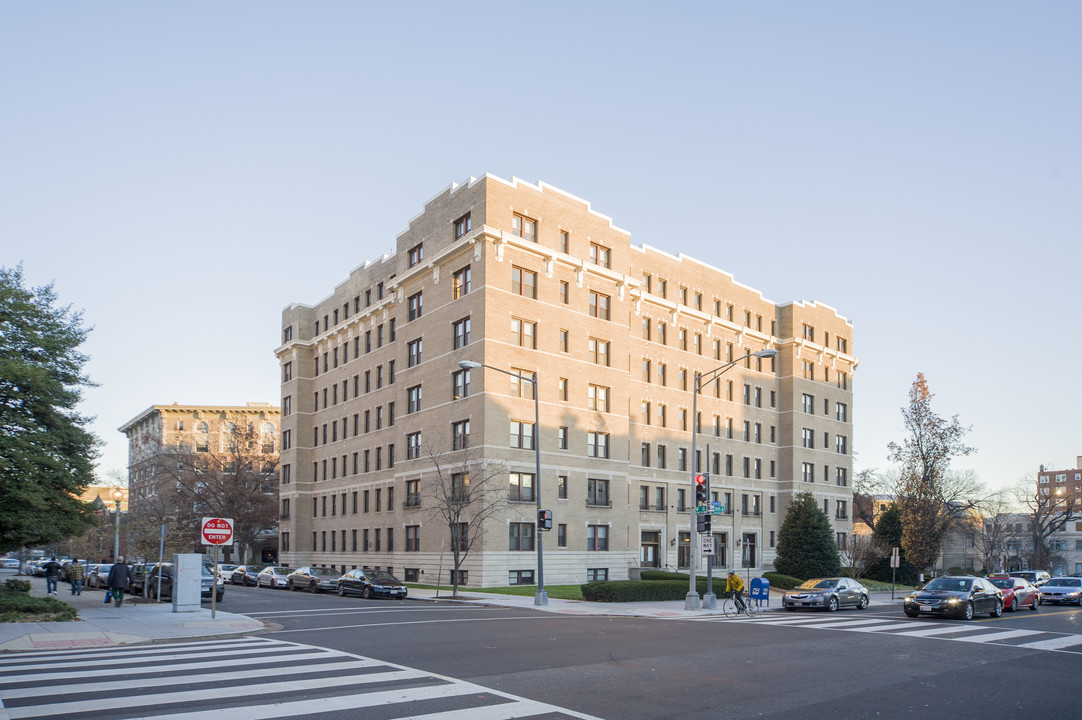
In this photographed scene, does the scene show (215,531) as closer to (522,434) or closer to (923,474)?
(522,434)

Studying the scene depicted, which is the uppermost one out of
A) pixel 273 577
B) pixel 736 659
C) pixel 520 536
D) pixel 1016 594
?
pixel 736 659

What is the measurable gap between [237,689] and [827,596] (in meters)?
25.0

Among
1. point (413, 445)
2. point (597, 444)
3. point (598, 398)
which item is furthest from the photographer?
point (413, 445)

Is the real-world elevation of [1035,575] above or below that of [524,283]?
below

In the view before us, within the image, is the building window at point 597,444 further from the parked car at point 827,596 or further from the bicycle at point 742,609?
the bicycle at point 742,609

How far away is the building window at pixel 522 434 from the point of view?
47750 mm

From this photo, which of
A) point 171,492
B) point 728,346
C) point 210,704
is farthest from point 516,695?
point 171,492

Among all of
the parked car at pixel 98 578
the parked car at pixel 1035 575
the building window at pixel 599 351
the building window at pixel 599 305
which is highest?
the building window at pixel 599 305

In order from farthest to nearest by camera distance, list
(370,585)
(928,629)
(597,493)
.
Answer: (597,493) → (370,585) → (928,629)

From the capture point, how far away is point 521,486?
47.8 m

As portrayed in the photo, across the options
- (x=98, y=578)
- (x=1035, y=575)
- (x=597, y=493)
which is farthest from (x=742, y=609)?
(x=1035, y=575)

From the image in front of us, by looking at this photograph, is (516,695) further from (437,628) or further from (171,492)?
(171,492)

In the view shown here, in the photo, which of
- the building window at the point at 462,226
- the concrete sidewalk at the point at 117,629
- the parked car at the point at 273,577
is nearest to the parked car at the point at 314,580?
the parked car at the point at 273,577

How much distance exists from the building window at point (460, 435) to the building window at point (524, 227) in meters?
11.4
